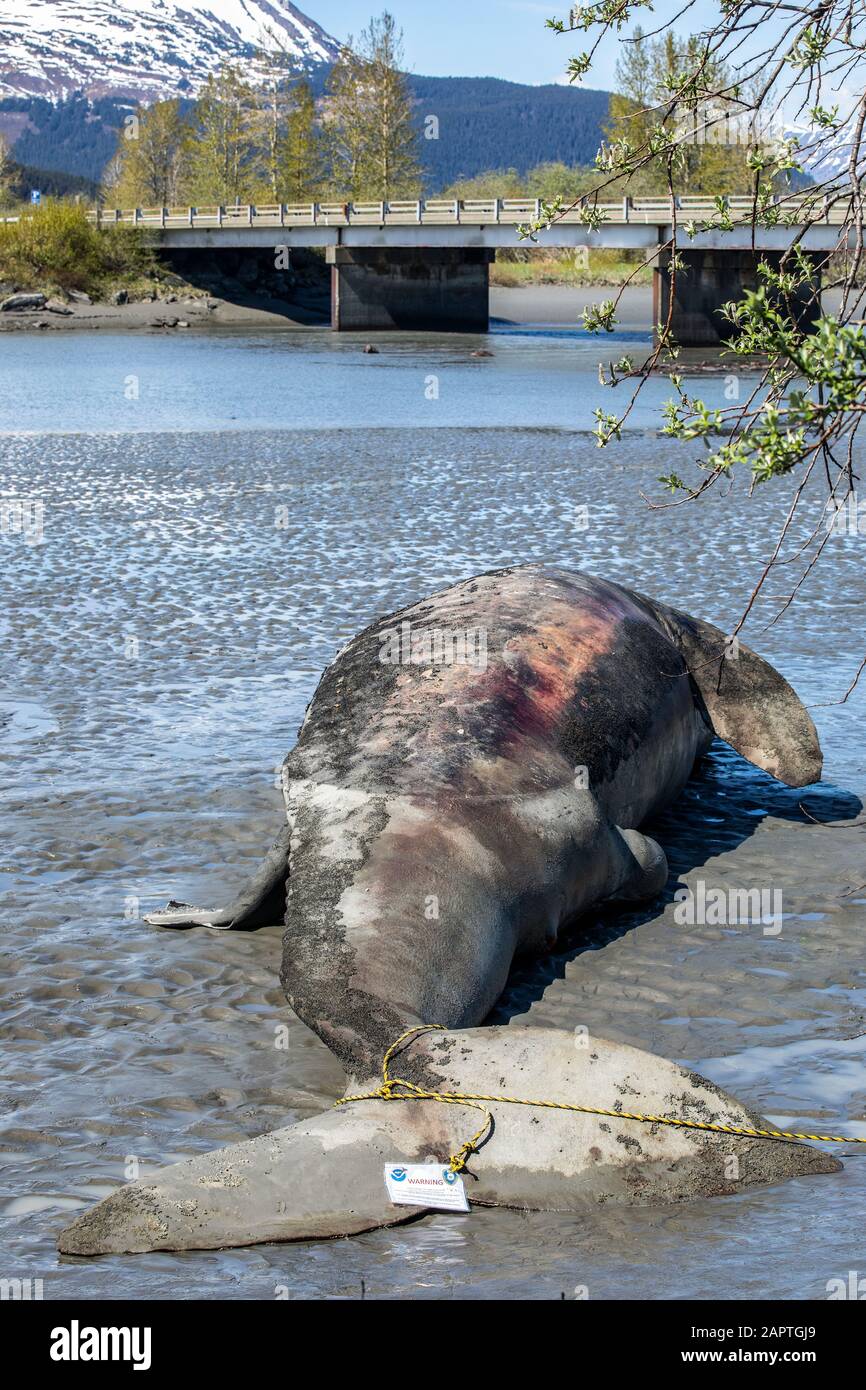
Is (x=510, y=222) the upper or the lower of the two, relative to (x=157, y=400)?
upper

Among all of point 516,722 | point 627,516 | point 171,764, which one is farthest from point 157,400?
point 516,722

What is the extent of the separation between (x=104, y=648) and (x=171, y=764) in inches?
104

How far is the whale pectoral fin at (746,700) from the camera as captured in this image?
319 inches

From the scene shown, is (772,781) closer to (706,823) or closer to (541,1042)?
(706,823)

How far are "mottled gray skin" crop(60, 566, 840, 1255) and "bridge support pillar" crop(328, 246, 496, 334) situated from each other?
2159 inches

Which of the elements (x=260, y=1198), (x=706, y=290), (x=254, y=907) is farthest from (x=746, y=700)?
(x=706, y=290)

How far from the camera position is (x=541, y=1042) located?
4656mm

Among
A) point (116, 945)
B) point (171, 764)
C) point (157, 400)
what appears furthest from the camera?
point (157, 400)

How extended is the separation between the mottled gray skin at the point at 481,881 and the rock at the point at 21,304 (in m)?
56.6

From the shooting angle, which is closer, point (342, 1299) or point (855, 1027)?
point (342, 1299)

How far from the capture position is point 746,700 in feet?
26.8

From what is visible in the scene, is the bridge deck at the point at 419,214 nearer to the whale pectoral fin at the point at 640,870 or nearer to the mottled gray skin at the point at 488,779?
the mottled gray skin at the point at 488,779

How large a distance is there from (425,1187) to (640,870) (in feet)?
8.71

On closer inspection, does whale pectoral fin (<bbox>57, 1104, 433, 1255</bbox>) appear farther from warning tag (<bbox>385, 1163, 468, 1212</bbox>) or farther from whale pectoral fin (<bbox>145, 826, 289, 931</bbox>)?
whale pectoral fin (<bbox>145, 826, 289, 931</bbox>)
